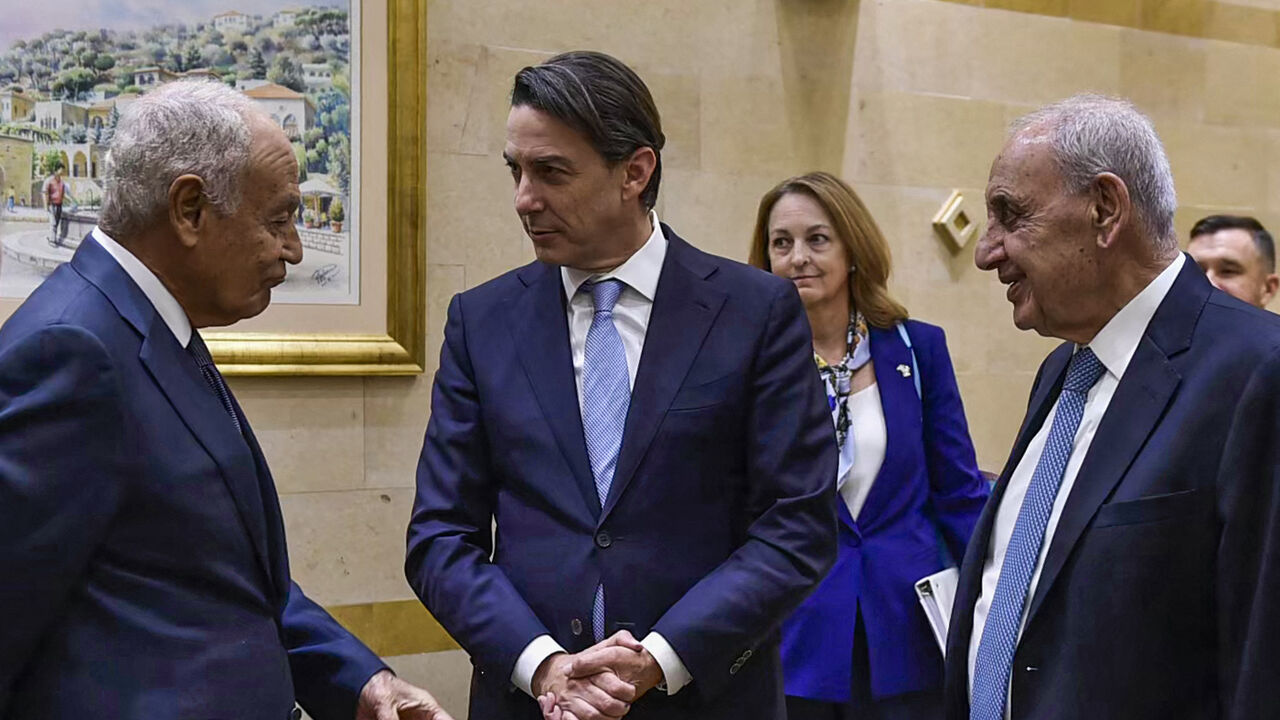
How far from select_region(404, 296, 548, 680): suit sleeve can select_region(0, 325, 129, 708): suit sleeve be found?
2.62 ft

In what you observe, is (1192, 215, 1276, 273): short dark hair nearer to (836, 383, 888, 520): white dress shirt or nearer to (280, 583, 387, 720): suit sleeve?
(836, 383, 888, 520): white dress shirt

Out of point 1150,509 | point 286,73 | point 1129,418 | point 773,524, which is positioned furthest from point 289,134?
point 1150,509

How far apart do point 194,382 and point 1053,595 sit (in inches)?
52.6

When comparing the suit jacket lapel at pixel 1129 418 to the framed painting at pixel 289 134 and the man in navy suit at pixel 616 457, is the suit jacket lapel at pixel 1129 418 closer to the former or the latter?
the man in navy suit at pixel 616 457

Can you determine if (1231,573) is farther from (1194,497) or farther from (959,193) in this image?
(959,193)

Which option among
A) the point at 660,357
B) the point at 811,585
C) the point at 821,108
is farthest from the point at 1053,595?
the point at 821,108

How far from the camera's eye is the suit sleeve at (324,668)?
2361mm

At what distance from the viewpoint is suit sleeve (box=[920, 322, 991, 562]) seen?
3625 mm

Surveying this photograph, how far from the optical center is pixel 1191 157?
6.45 m

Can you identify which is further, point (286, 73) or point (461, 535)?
point (286, 73)

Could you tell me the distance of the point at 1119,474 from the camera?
2004 millimetres

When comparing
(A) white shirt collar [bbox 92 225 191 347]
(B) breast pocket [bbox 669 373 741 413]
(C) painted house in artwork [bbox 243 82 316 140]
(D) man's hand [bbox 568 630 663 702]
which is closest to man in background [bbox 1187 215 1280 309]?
(B) breast pocket [bbox 669 373 741 413]

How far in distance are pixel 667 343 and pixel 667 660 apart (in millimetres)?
592

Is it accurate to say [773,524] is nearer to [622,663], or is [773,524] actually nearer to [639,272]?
[622,663]
